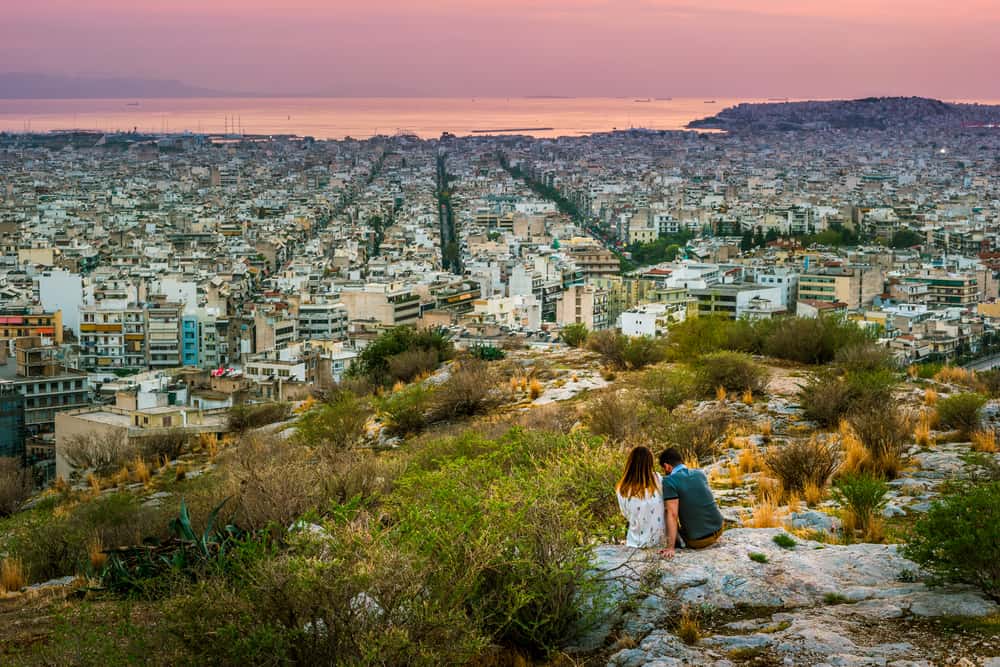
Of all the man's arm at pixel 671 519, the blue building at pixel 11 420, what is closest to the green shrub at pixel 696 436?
the man's arm at pixel 671 519

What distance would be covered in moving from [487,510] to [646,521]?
32.2 inches

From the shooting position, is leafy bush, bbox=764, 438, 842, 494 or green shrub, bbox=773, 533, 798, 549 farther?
leafy bush, bbox=764, 438, 842, 494

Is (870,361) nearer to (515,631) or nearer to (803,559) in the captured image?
(803,559)

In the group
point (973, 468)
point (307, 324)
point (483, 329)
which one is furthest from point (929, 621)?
point (307, 324)

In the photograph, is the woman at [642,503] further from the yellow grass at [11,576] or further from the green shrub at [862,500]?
the yellow grass at [11,576]

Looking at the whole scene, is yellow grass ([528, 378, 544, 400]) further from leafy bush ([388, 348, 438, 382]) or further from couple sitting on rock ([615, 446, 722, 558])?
couple sitting on rock ([615, 446, 722, 558])

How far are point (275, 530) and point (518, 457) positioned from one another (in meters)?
1.53

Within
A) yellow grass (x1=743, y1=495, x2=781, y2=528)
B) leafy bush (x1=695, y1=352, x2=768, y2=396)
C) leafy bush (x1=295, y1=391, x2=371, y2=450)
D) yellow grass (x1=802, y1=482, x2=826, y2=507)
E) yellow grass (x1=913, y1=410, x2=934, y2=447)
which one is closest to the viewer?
yellow grass (x1=743, y1=495, x2=781, y2=528)

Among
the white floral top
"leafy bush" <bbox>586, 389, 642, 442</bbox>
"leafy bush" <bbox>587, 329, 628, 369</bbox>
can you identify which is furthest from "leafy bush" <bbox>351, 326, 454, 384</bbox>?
the white floral top

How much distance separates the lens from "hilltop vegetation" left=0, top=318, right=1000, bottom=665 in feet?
12.8

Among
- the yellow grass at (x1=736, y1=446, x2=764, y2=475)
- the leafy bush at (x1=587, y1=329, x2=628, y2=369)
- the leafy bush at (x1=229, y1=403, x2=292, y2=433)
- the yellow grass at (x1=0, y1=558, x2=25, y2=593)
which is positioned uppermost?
the yellow grass at (x1=736, y1=446, x2=764, y2=475)

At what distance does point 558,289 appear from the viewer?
51125 millimetres

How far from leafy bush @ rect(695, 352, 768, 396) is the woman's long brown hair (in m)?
5.50

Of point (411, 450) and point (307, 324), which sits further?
point (307, 324)
